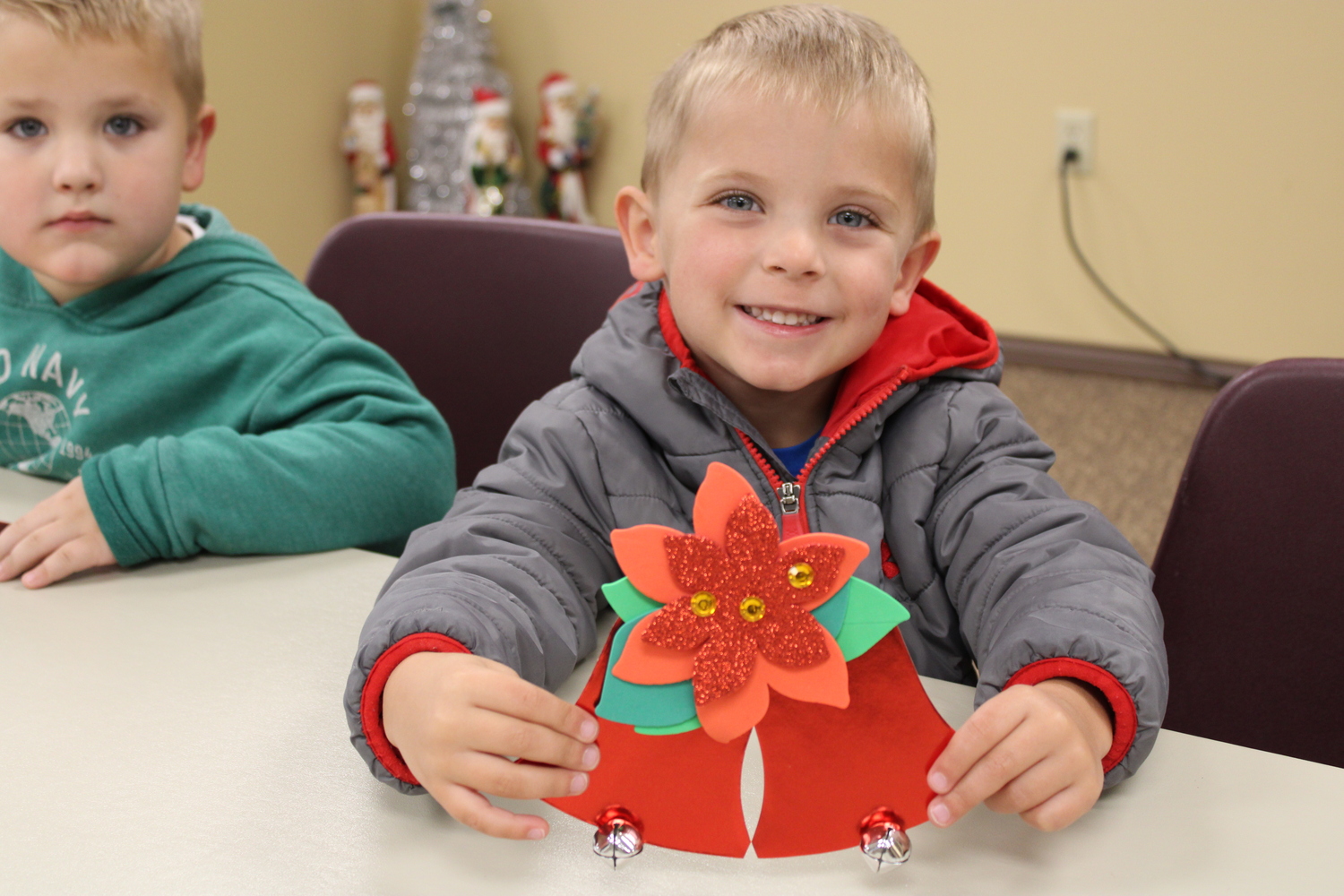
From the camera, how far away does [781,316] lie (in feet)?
2.52

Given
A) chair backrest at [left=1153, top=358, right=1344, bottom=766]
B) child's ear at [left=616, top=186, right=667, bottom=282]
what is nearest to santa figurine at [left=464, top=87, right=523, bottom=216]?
child's ear at [left=616, top=186, right=667, bottom=282]

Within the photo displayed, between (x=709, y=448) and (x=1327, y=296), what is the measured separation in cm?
234

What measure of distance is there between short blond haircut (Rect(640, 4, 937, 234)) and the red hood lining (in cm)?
7

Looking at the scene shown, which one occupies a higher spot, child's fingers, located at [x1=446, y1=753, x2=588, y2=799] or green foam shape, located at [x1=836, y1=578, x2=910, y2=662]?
green foam shape, located at [x1=836, y1=578, x2=910, y2=662]

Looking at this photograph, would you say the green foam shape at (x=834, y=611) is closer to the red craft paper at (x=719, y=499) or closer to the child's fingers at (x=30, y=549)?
the red craft paper at (x=719, y=499)

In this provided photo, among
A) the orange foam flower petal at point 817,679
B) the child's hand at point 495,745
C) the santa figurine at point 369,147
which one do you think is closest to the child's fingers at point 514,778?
the child's hand at point 495,745

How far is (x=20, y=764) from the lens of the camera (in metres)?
0.59

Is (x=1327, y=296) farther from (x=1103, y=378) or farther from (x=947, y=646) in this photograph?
(x=947, y=646)

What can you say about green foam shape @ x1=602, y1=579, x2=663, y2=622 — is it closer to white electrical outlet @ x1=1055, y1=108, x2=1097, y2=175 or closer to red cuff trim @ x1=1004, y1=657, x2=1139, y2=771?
red cuff trim @ x1=1004, y1=657, x2=1139, y2=771

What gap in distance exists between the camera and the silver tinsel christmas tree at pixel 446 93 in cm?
313

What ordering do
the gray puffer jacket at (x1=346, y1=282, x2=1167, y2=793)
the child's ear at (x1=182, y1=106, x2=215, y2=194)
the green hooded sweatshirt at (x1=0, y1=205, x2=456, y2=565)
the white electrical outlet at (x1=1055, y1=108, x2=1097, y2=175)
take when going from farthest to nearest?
the white electrical outlet at (x1=1055, y1=108, x2=1097, y2=175)
the child's ear at (x1=182, y1=106, x2=215, y2=194)
the green hooded sweatshirt at (x1=0, y1=205, x2=456, y2=565)
the gray puffer jacket at (x1=346, y1=282, x2=1167, y2=793)

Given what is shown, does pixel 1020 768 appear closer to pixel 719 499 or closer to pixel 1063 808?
pixel 1063 808

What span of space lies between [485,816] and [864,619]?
0.66 feet

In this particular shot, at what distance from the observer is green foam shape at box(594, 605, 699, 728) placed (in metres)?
0.53
